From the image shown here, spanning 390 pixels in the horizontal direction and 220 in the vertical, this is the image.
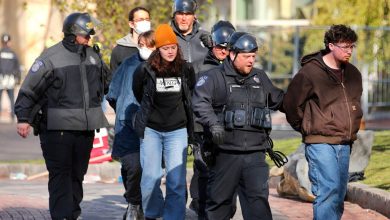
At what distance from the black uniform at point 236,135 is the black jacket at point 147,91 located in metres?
1.09

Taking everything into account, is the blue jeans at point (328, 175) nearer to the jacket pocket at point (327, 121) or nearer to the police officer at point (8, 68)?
the jacket pocket at point (327, 121)

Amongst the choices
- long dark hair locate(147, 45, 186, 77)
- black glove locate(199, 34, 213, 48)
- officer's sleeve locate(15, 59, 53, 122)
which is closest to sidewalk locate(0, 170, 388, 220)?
officer's sleeve locate(15, 59, 53, 122)

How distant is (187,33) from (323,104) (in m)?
2.76

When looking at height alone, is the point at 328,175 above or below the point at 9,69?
above

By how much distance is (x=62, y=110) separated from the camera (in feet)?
35.3

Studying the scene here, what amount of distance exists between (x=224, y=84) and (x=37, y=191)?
18.8 feet

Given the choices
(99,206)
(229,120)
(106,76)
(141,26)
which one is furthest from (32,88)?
(99,206)

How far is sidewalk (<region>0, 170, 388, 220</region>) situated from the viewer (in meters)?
12.1

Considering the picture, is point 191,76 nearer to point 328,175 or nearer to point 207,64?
point 207,64

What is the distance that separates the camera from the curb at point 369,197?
39.8 ft

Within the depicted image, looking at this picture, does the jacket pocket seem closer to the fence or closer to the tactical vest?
the tactical vest

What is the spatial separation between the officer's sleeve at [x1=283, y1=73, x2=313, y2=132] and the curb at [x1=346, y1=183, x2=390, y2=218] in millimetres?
2738

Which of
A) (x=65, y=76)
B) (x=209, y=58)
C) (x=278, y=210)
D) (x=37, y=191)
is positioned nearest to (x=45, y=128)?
(x=65, y=76)

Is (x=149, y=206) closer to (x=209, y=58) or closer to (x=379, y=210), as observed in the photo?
(x=209, y=58)
